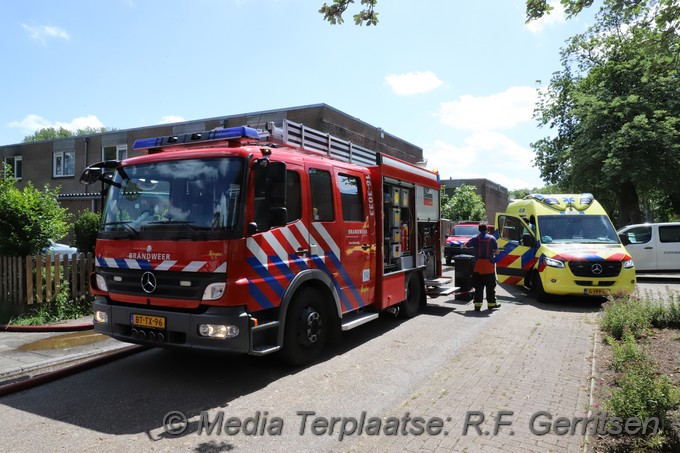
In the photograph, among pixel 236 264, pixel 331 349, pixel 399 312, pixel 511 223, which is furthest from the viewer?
pixel 511 223

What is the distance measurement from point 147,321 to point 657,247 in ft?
52.0

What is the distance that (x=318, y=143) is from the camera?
6.68 m


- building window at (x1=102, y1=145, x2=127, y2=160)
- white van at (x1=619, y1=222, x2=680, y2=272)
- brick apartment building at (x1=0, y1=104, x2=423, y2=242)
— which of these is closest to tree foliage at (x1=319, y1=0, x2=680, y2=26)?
white van at (x1=619, y1=222, x2=680, y2=272)

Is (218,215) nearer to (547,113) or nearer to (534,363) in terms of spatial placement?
(534,363)

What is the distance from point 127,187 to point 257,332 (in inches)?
91.8

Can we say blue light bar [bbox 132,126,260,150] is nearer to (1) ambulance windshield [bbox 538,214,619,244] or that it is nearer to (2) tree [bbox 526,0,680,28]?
(2) tree [bbox 526,0,680,28]

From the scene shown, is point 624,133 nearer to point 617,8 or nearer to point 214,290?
point 617,8

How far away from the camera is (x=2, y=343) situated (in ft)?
22.7

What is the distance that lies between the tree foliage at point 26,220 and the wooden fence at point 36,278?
0.28 metres

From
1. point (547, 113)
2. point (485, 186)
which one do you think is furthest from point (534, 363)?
point (485, 186)

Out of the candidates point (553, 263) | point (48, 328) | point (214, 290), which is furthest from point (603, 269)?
point (48, 328)

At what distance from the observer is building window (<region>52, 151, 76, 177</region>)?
30.6 metres

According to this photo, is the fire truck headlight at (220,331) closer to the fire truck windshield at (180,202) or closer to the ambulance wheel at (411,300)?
the fire truck windshield at (180,202)

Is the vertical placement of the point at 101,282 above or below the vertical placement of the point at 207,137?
below
